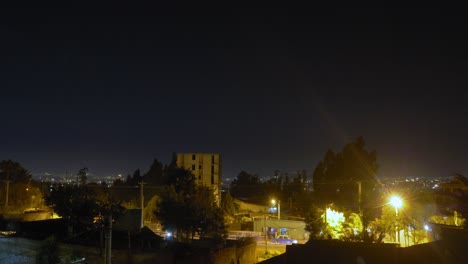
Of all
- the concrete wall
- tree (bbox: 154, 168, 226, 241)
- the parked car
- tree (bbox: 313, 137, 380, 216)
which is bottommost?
the parked car

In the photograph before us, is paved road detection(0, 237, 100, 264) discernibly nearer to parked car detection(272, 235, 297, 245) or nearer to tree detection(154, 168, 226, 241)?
tree detection(154, 168, 226, 241)

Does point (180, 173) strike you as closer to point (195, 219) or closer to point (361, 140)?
point (195, 219)

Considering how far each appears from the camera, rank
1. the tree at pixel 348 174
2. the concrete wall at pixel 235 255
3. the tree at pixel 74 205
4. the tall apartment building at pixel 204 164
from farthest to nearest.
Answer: the tall apartment building at pixel 204 164
the tree at pixel 348 174
the tree at pixel 74 205
the concrete wall at pixel 235 255

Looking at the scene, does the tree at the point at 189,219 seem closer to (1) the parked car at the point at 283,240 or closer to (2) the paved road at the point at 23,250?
(1) the parked car at the point at 283,240

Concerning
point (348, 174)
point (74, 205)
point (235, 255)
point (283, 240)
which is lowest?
point (283, 240)

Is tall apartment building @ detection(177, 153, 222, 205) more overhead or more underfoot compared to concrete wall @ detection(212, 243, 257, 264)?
more overhead

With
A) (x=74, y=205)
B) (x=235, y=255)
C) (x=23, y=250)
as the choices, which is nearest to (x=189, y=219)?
(x=74, y=205)

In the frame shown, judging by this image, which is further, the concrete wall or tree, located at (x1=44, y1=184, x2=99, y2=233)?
tree, located at (x1=44, y1=184, x2=99, y2=233)

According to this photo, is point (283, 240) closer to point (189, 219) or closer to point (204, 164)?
point (189, 219)

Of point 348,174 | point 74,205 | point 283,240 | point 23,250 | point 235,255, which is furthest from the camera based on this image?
point 348,174

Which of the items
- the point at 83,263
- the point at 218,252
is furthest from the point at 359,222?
the point at 83,263

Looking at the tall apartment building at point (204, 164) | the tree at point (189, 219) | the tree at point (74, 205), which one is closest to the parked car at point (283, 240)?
the tree at point (189, 219)

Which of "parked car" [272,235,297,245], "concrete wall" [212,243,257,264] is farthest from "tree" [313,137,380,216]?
"concrete wall" [212,243,257,264]

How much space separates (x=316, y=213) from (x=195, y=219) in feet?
30.6
